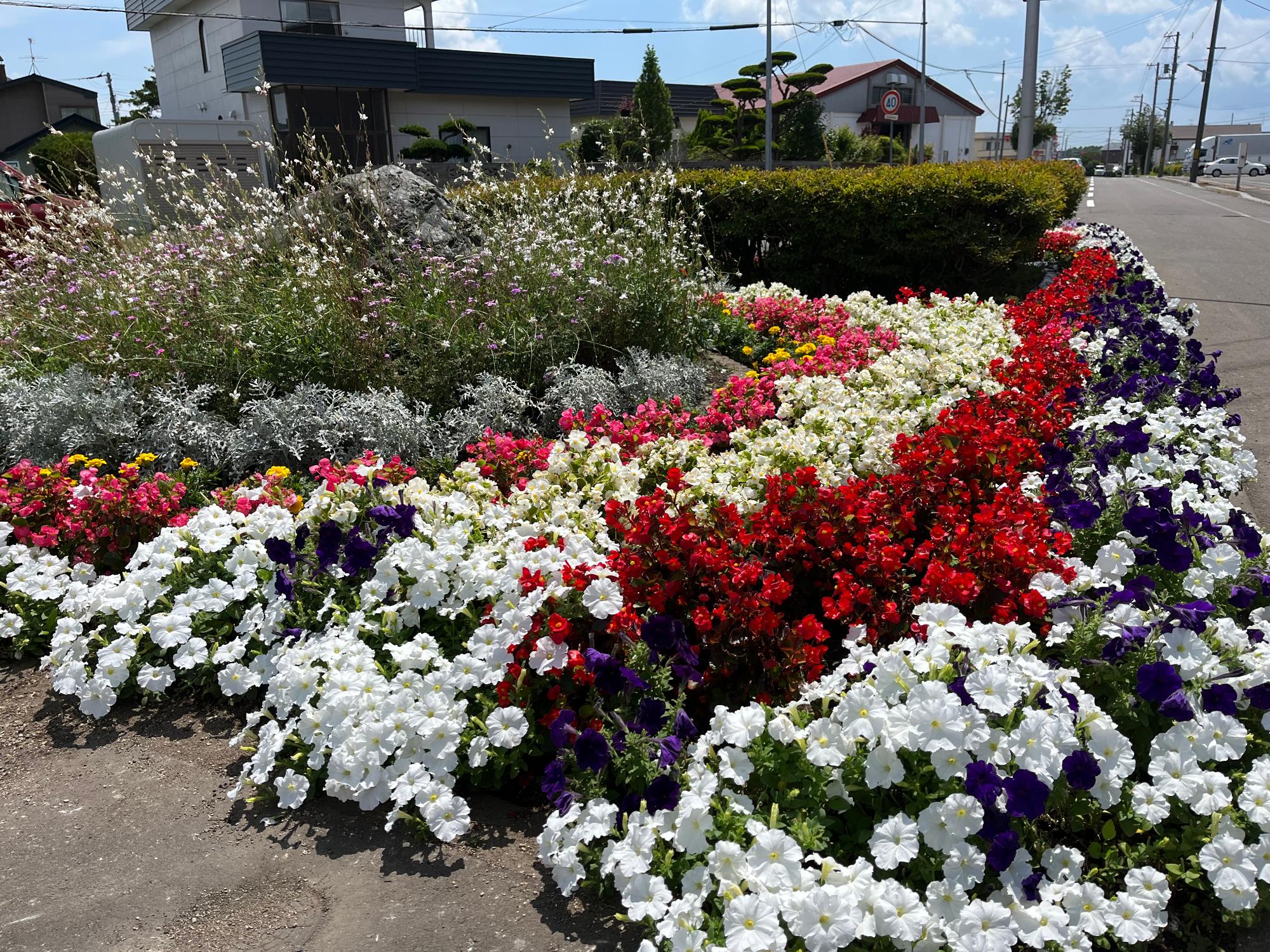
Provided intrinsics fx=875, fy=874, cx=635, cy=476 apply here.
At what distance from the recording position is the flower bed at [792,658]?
195 centimetres

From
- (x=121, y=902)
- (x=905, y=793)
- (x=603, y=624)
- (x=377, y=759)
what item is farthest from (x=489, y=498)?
(x=905, y=793)

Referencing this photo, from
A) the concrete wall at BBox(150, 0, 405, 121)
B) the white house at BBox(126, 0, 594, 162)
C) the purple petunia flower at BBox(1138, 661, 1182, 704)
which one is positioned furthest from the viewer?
the concrete wall at BBox(150, 0, 405, 121)

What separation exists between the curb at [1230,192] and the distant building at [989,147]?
24.9 meters

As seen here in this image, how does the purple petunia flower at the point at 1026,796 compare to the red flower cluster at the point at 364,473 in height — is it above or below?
below

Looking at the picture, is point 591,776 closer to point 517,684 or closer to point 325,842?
point 517,684

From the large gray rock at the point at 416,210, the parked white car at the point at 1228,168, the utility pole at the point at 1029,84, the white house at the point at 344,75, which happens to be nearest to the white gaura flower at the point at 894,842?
the large gray rock at the point at 416,210

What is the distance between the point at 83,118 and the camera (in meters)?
33.9

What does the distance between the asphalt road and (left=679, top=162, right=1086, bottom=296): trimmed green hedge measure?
6.60 feet

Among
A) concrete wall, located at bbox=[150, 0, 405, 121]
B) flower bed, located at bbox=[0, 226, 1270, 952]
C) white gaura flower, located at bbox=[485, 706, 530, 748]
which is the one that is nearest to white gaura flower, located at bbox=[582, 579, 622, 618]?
flower bed, located at bbox=[0, 226, 1270, 952]

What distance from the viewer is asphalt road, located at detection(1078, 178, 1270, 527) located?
5969mm

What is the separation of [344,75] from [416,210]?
1931 cm

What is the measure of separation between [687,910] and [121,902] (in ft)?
4.84

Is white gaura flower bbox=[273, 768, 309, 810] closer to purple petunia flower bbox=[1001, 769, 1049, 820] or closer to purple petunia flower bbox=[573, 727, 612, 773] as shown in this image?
purple petunia flower bbox=[573, 727, 612, 773]

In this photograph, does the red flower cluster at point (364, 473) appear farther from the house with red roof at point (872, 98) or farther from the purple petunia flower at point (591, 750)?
the house with red roof at point (872, 98)
